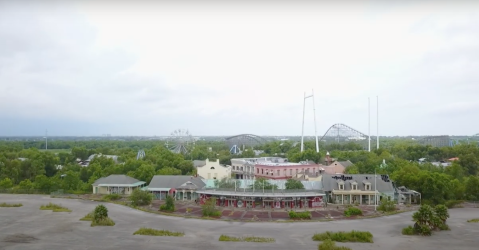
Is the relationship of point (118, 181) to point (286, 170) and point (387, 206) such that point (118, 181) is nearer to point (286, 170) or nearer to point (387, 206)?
point (286, 170)

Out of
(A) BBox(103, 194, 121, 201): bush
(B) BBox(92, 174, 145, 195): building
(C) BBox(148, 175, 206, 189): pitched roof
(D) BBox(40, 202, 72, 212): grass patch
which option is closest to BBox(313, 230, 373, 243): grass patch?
(C) BBox(148, 175, 206, 189): pitched roof

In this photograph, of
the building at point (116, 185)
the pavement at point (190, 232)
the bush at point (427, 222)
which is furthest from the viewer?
the building at point (116, 185)

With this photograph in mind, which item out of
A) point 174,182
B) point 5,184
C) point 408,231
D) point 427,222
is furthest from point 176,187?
point 427,222

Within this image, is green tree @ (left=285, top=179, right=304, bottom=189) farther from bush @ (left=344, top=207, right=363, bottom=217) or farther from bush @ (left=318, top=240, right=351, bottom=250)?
bush @ (left=318, top=240, right=351, bottom=250)

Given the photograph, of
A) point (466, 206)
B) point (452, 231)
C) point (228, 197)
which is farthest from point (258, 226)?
point (466, 206)

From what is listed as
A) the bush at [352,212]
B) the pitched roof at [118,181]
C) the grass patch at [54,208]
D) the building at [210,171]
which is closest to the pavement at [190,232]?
the grass patch at [54,208]

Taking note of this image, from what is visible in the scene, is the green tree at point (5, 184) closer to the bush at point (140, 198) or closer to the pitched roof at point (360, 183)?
the bush at point (140, 198)
